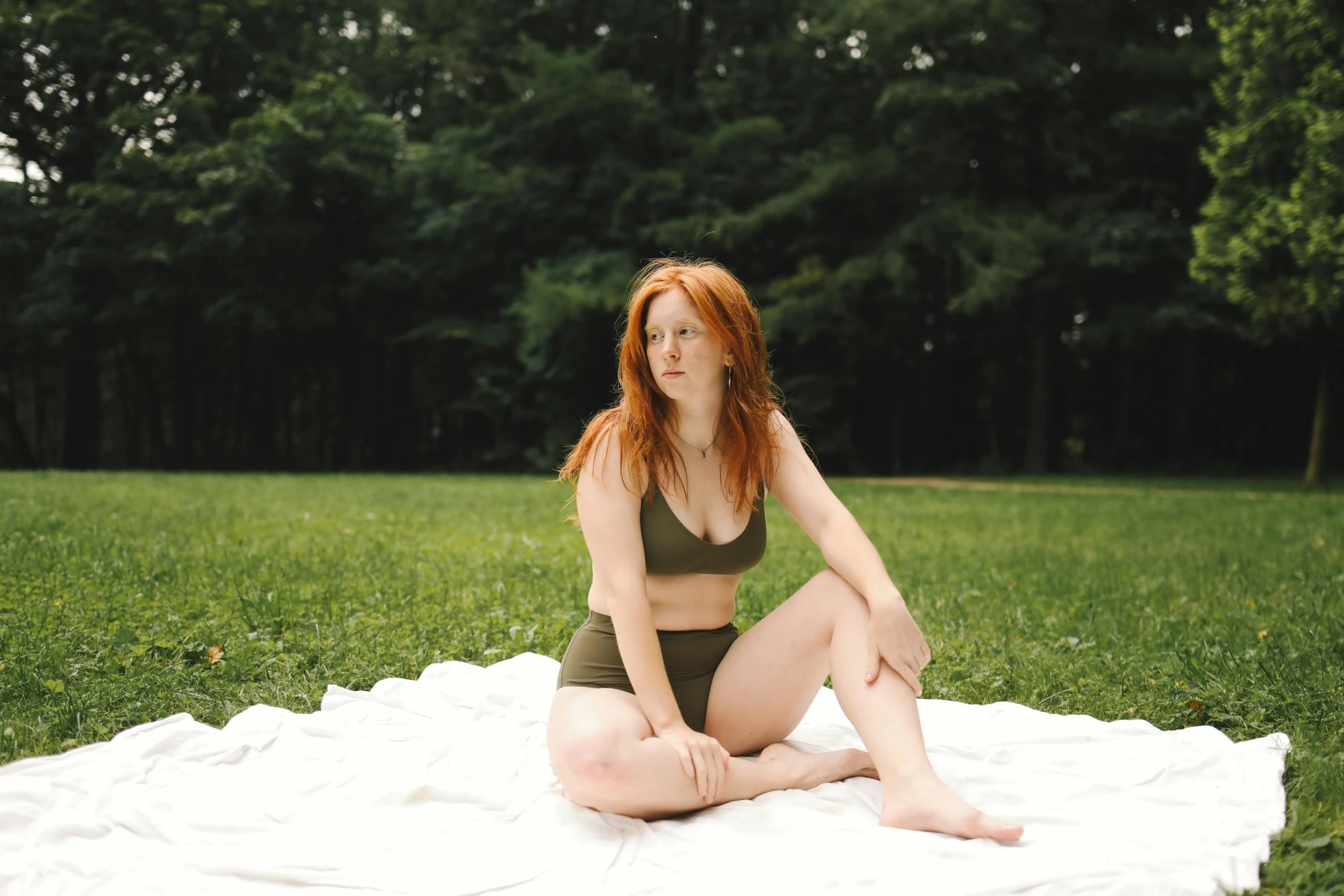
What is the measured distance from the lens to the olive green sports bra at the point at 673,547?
8.53 feet

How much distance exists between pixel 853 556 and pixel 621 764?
2.61ft

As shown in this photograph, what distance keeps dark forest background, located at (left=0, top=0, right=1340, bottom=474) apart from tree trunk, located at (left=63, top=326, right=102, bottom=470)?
0.09 meters

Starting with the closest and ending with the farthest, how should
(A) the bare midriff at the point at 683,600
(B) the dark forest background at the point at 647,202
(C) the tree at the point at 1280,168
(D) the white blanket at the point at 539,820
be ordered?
1. (D) the white blanket at the point at 539,820
2. (A) the bare midriff at the point at 683,600
3. (C) the tree at the point at 1280,168
4. (B) the dark forest background at the point at 647,202

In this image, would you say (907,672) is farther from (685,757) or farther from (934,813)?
(685,757)

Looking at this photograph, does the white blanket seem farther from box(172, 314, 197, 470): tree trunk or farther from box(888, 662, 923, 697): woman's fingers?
box(172, 314, 197, 470): tree trunk

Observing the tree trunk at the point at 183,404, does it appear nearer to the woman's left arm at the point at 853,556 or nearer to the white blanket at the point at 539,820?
the white blanket at the point at 539,820

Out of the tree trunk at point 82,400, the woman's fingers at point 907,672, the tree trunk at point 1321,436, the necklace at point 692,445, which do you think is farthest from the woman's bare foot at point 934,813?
the tree trunk at point 82,400

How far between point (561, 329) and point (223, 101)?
9.66 m

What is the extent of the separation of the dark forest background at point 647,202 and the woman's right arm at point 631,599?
46.8 feet

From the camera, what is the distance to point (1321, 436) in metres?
15.4

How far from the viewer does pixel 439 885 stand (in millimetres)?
2139

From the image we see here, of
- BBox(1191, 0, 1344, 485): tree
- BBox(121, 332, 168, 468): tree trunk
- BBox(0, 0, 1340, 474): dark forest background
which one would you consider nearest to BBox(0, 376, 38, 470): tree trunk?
BBox(0, 0, 1340, 474): dark forest background

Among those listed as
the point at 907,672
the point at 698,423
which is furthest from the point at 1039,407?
the point at 907,672

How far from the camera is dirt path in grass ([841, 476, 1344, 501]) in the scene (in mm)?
13719
